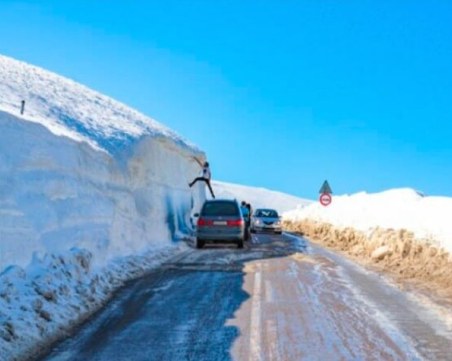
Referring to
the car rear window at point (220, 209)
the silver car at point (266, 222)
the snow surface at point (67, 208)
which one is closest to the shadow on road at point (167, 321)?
the snow surface at point (67, 208)

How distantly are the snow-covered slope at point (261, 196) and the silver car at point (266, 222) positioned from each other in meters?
86.5

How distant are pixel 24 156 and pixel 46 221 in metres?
1.40

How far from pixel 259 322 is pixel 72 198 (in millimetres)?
7556

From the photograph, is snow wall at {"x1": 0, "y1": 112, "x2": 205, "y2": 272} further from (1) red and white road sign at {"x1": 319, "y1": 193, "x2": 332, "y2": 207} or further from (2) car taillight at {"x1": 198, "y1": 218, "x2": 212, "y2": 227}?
(1) red and white road sign at {"x1": 319, "y1": 193, "x2": 332, "y2": 207}

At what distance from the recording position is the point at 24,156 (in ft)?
41.6

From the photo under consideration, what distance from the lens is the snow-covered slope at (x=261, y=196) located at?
131 m

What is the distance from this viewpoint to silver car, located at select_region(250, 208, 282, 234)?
37188mm

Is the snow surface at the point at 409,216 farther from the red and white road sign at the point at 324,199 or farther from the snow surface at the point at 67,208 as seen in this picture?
the snow surface at the point at 67,208

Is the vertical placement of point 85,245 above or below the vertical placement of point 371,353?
above

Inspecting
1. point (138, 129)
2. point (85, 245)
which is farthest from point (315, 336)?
point (138, 129)

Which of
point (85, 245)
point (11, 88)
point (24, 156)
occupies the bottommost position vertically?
point (85, 245)

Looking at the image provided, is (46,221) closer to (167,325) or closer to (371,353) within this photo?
(167,325)

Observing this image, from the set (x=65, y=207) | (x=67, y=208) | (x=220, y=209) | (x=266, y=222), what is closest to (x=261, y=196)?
(x=266, y=222)

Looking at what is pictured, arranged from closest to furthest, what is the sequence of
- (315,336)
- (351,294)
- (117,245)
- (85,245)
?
(315,336)
(351,294)
(85,245)
(117,245)
